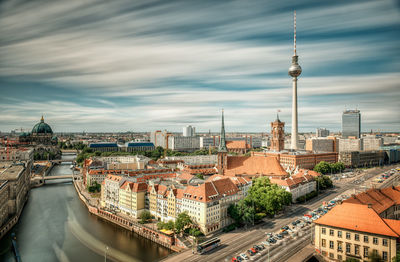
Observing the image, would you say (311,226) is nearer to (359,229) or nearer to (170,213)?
(359,229)

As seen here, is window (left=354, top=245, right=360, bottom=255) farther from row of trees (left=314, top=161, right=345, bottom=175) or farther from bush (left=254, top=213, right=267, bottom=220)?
row of trees (left=314, top=161, right=345, bottom=175)

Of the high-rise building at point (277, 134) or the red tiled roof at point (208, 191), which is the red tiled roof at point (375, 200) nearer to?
the red tiled roof at point (208, 191)

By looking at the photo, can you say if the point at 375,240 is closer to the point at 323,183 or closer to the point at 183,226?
the point at 183,226

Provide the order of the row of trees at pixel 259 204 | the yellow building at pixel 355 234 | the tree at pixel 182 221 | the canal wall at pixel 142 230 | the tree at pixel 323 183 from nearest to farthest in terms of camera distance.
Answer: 1. the yellow building at pixel 355 234
2. the canal wall at pixel 142 230
3. the tree at pixel 182 221
4. the row of trees at pixel 259 204
5. the tree at pixel 323 183

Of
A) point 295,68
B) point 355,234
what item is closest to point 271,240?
point 355,234

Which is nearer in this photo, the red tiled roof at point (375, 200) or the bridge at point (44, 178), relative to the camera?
the red tiled roof at point (375, 200)

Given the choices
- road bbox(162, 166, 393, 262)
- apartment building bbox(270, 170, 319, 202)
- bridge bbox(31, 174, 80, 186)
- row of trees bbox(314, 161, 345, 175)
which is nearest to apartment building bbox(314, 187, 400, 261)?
road bbox(162, 166, 393, 262)

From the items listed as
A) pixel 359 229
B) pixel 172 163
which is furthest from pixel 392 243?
pixel 172 163

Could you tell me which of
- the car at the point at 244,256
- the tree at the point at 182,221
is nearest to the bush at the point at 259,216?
the tree at the point at 182,221

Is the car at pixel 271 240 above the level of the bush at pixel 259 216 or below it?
below
